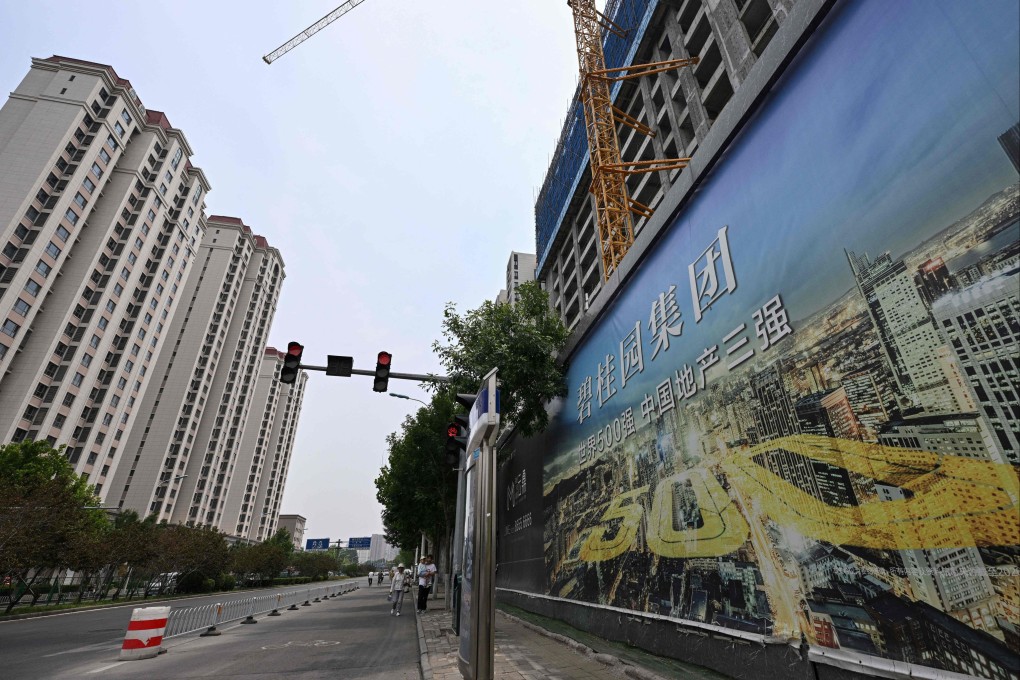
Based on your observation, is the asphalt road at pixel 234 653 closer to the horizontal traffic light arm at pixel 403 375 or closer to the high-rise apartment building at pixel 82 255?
the horizontal traffic light arm at pixel 403 375

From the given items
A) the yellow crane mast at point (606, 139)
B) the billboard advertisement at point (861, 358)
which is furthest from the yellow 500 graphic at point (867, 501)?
the yellow crane mast at point (606, 139)

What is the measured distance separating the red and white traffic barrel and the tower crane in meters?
22.3

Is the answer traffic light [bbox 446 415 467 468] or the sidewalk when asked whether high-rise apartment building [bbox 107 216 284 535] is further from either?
traffic light [bbox 446 415 467 468]

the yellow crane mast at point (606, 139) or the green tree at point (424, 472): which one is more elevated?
the yellow crane mast at point (606, 139)

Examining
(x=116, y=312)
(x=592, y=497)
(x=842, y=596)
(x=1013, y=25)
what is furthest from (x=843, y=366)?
(x=116, y=312)

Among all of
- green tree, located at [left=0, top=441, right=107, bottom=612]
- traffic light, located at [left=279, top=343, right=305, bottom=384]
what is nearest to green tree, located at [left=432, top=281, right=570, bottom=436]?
traffic light, located at [left=279, top=343, right=305, bottom=384]

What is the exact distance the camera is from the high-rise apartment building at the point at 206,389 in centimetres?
6319

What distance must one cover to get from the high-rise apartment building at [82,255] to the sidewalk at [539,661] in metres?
50.5

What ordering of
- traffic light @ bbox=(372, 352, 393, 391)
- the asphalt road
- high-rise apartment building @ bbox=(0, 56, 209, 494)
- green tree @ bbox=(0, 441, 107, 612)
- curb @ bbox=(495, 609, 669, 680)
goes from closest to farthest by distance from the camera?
curb @ bbox=(495, 609, 669, 680) → the asphalt road → traffic light @ bbox=(372, 352, 393, 391) → green tree @ bbox=(0, 441, 107, 612) → high-rise apartment building @ bbox=(0, 56, 209, 494)

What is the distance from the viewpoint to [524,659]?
302 inches

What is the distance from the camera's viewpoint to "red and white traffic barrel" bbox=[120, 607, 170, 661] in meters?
8.60

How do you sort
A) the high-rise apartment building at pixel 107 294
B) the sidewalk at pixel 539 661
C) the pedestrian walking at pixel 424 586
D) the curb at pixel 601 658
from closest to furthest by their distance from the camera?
the curb at pixel 601 658
the sidewalk at pixel 539 661
the pedestrian walking at pixel 424 586
the high-rise apartment building at pixel 107 294

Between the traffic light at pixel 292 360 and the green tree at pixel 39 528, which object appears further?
the green tree at pixel 39 528

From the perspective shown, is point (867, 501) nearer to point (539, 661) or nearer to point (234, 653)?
point (539, 661)
